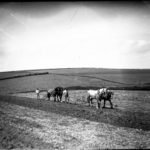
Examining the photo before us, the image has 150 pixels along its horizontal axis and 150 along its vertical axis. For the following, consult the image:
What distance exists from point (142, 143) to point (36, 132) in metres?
5.67

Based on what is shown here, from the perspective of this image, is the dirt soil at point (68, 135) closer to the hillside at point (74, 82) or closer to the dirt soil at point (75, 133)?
the dirt soil at point (75, 133)

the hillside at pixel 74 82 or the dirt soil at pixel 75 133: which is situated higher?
the dirt soil at pixel 75 133

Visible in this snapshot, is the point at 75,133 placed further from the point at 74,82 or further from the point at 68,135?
the point at 74,82

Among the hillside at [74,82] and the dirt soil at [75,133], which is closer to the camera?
the dirt soil at [75,133]

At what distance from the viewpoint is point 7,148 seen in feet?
22.7

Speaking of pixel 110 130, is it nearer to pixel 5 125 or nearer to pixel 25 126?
pixel 25 126

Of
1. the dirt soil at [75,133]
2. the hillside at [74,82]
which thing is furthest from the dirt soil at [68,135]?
the hillside at [74,82]

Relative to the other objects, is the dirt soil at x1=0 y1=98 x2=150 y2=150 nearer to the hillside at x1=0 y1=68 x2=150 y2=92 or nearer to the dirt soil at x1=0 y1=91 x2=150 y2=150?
the dirt soil at x1=0 y1=91 x2=150 y2=150

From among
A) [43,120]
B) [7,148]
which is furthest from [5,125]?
[7,148]

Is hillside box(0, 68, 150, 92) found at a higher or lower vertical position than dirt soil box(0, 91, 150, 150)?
lower

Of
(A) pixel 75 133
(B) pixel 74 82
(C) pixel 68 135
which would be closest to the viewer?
(C) pixel 68 135

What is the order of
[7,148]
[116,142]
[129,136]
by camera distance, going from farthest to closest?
[129,136] < [116,142] < [7,148]

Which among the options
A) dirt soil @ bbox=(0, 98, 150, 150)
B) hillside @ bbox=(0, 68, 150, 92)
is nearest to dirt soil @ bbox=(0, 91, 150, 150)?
dirt soil @ bbox=(0, 98, 150, 150)

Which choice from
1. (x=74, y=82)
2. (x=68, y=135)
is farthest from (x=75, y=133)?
(x=74, y=82)
